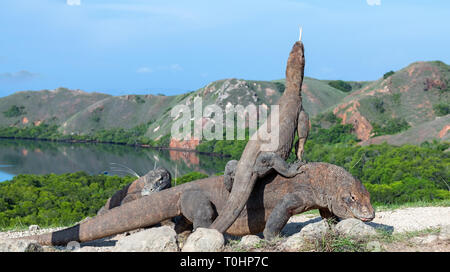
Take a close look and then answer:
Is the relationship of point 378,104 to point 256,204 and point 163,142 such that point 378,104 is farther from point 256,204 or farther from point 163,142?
point 256,204

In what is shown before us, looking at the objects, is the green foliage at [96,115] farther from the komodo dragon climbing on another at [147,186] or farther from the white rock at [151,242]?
the white rock at [151,242]

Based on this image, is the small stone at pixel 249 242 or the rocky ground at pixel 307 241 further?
the small stone at pixel 249 242

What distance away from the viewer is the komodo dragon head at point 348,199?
809cm

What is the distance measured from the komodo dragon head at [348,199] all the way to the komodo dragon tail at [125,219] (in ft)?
9.06

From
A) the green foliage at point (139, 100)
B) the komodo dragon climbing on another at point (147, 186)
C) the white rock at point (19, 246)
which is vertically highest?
the green foliage at point (139, 100)

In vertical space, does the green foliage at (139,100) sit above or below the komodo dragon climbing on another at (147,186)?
above

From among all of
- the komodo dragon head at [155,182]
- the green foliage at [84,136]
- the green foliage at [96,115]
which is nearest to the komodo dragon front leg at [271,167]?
the komodo dragon head at [155,182]

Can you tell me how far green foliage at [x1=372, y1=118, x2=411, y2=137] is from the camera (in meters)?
57.9

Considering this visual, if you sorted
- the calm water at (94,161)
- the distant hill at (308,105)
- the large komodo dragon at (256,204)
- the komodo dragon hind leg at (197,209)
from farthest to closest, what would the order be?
the distant hill at (308,105) < the calm water at (94,161) < the komodo dragon hind leg at (197,209) < the large komodo dragon at (256,204)

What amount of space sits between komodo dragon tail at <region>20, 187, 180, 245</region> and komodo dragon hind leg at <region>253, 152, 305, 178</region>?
1695mm

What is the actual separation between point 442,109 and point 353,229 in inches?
2315

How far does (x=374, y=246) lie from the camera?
733cm

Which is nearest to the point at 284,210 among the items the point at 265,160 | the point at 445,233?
the point at 265,160
